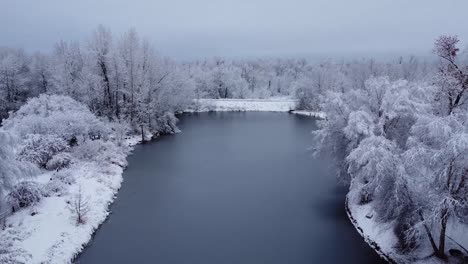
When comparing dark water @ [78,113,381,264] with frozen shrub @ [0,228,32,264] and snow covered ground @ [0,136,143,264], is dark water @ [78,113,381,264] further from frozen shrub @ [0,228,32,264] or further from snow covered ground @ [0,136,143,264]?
frozen shrub @ [0,228,32,264]

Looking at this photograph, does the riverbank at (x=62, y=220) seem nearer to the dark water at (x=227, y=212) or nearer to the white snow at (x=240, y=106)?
the dark water at (x=227, y=212)

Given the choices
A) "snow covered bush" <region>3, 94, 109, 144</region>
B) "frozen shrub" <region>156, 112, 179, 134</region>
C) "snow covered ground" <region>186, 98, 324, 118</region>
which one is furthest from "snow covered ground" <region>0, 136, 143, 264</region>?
"snow covered ground" <region>186, 98, 324, 118</region>

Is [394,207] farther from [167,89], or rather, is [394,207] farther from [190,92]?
[190,92]

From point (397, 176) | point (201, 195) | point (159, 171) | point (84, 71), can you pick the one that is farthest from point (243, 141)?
point (397, 176)

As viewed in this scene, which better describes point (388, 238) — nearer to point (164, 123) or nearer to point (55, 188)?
point (55, 188)

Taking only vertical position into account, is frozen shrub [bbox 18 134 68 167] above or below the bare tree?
above

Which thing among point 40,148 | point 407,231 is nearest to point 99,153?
point 40,148

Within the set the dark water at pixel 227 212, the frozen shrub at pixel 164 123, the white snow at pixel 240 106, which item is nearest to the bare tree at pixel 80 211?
the dark water at pixel 227 212
